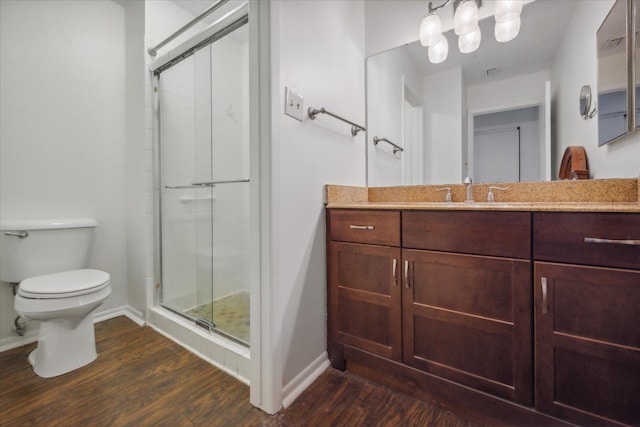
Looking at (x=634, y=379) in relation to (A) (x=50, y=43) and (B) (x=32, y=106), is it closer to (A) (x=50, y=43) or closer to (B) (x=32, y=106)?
(B) (x=32, y=106)

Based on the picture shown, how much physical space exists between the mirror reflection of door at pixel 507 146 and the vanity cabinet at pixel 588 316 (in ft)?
1.86

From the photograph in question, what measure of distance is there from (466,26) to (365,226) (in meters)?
1.16

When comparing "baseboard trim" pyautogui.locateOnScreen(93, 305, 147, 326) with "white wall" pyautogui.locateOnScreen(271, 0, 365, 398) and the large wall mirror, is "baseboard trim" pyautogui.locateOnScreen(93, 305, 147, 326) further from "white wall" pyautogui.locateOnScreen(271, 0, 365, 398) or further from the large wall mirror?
the large wall mirror

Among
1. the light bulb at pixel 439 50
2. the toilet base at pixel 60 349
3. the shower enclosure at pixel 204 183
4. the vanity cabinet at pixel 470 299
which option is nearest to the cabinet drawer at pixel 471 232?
the vanity cabinet at pixel 470 299

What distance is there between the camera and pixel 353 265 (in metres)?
1.34

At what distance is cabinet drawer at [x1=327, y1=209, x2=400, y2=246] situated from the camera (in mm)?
1222

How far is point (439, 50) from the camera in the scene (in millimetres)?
1557

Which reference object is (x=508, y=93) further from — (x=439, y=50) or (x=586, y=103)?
(x=439, y=50)

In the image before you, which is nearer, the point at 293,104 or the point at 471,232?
the point at 471,232

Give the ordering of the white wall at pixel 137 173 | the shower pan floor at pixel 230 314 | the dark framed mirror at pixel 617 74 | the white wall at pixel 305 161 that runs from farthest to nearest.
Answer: the white wall at pixel 137 173 < the shower pan floor at pixel 230 314 < the white wall at pixel 305 161 < the dark framed mirror at pixel 617 74

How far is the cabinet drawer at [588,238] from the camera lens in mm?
800

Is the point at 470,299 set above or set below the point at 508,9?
below

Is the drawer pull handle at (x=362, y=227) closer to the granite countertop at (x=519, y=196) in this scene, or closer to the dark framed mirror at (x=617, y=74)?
the granite countertop at (x=519, y=196)

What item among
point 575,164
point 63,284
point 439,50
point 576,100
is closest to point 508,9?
point 439,50
